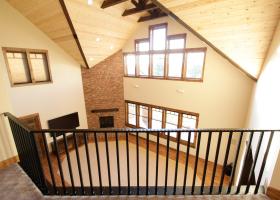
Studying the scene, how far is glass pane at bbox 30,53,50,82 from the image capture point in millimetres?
5242

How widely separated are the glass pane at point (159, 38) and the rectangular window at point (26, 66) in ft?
14.2

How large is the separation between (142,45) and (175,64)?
1.81 meters

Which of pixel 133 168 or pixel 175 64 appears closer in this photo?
pixel 133 168

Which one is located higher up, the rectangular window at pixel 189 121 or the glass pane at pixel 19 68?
the glass pane at pixel 19 68

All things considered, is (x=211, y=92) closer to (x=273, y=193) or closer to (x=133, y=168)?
(x=273, y=193)

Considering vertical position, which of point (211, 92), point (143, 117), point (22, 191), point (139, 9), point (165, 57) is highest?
point (139, 9)

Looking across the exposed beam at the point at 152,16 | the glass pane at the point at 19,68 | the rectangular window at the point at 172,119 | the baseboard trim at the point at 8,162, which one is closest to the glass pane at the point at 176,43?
the exposed beam at the point at 152,16

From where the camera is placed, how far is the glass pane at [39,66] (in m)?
5.24

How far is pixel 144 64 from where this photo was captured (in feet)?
21.9

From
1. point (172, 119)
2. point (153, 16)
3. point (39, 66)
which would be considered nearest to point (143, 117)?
point (172, 119)

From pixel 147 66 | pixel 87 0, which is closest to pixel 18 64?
pixel 87 0

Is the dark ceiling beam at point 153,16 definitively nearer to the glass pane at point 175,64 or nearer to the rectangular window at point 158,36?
the rectangular window at point 158,36

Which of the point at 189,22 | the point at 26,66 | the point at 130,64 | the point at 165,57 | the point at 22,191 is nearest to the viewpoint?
the point at 22,191

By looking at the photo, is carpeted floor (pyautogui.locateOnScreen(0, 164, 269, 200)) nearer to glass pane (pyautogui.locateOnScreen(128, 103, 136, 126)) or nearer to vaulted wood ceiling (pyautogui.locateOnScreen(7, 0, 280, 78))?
vaulted wood ceiling (pyautogui.locateOnScreen(7, 0, 280, 78))
